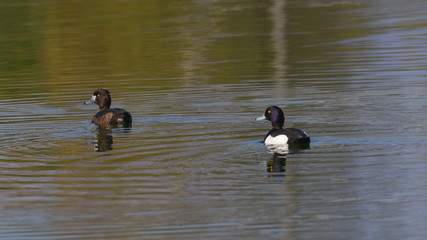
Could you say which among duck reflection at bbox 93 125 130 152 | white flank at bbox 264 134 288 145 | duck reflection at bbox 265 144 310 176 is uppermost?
white flank at bbox 264 134 288 145

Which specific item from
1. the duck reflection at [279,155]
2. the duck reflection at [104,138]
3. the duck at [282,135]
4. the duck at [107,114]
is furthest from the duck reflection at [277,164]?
the duck at [107,114]

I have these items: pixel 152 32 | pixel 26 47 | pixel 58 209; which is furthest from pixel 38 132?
pixel 152 32

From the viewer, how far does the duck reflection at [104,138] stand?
15.5 m

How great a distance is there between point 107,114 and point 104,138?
59.3 inches

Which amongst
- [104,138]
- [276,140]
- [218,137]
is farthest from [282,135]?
[104,138]

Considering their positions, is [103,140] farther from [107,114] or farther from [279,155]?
[279,155]

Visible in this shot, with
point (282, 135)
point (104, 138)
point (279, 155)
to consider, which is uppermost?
point (282, 135)

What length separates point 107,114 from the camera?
59.9 feet

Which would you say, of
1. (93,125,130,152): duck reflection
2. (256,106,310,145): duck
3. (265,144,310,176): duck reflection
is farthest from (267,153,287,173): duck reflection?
(93,125,130,152): duck reflection

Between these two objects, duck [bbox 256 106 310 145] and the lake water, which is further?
duck [bbox 256 106 310 145]

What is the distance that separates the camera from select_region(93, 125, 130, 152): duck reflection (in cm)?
1552

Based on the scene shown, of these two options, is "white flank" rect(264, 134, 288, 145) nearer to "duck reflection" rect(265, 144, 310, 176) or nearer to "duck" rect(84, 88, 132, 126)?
"duck reflection" rect(265, 144, 310, 176)

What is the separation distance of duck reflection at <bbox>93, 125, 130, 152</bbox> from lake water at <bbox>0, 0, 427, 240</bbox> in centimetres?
7

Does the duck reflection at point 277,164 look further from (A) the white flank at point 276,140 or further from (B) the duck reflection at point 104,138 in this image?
(B) the duck reflection at point 104,138
